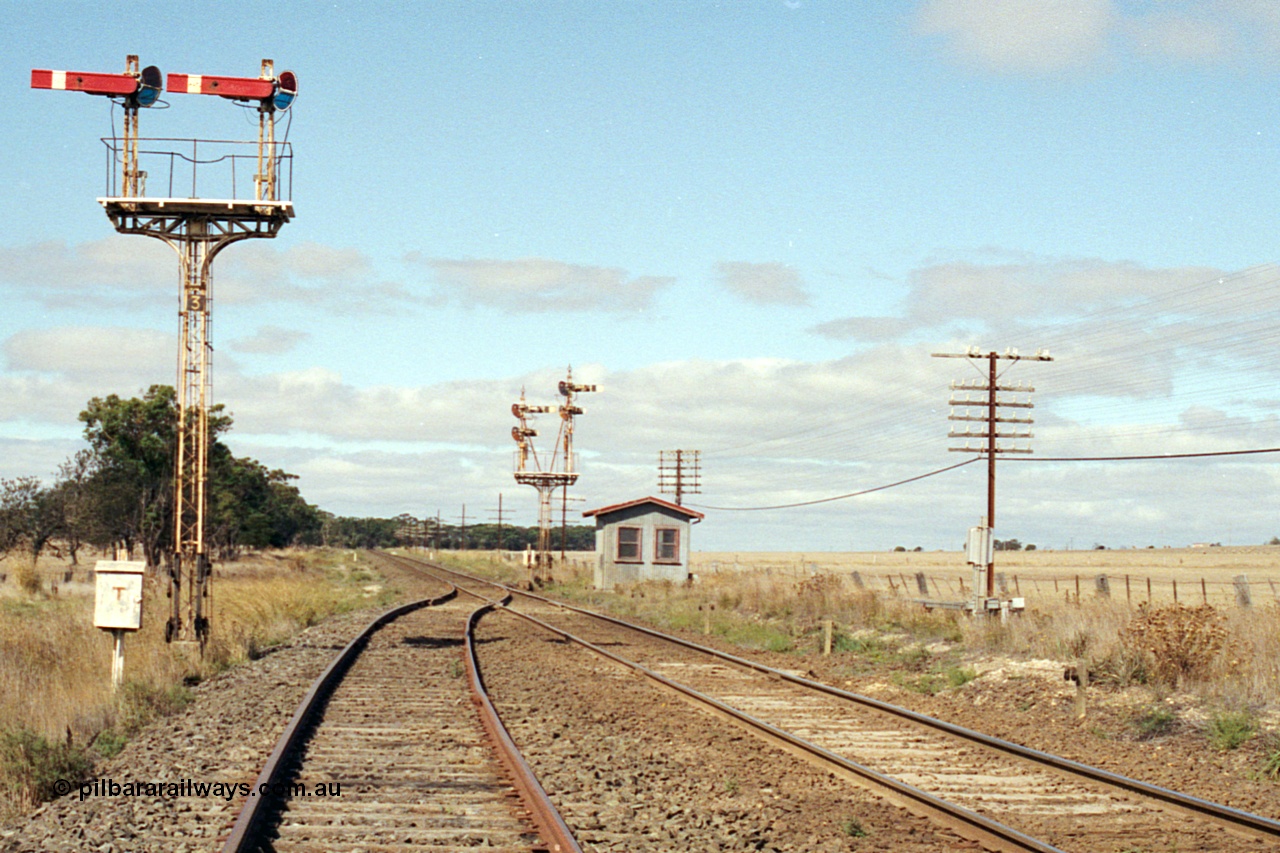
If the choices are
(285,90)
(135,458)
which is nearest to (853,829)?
(285,90)

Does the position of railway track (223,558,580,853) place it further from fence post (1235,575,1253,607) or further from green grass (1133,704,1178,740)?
fence post (1235,575,1253,607)

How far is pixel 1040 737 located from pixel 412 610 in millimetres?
20628

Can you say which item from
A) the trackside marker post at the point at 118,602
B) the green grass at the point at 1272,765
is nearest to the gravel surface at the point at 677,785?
the green grass at the point at 1272,765

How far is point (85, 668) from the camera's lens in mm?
14523

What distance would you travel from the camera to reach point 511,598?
122ft

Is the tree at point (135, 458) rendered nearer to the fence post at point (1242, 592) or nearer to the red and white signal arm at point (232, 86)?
the red and white signal arm at point (232, 86)

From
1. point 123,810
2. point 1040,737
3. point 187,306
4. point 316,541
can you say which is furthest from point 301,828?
point 316,541

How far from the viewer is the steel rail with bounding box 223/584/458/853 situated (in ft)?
23.0

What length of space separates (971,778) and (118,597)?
9556 millimetres

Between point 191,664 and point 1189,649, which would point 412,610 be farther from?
point 1189,649

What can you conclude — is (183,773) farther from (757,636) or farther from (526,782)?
(757,636)

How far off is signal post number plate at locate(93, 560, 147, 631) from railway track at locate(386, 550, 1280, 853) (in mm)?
6389

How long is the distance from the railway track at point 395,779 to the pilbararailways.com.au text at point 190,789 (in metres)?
0.03

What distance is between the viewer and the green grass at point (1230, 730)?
438 inches
